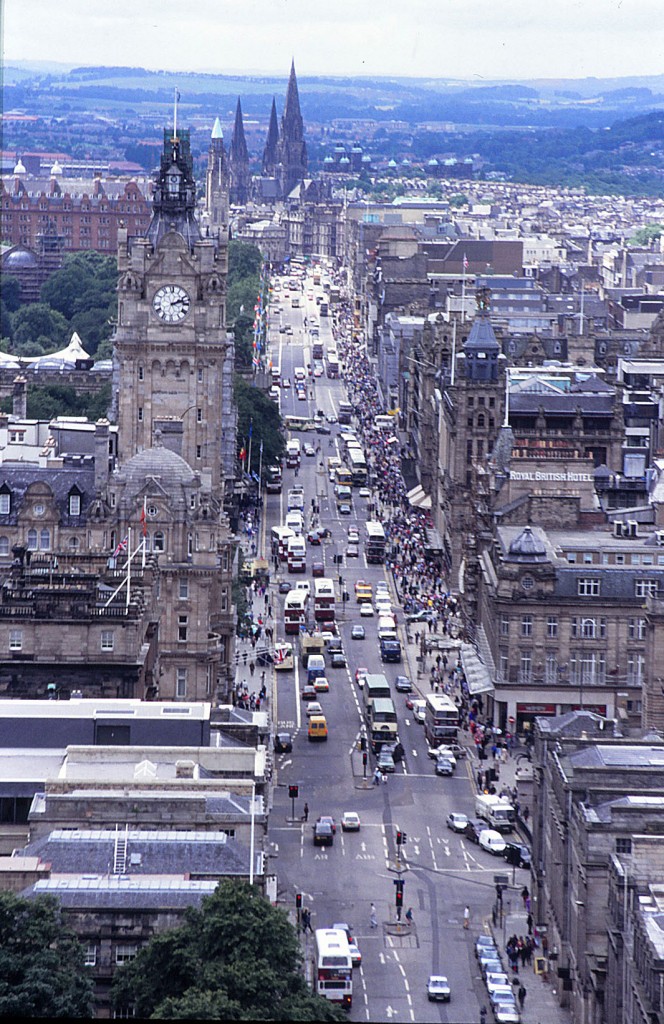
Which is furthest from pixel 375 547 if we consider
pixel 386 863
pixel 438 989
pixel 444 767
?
pixel 438 989

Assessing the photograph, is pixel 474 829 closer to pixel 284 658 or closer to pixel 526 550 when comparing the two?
pixel 526 550

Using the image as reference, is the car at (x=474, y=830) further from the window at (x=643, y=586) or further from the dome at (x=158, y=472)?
the window at (x=643, y=586)

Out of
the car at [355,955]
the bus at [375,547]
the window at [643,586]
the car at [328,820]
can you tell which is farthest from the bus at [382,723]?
the bus at [375,547]

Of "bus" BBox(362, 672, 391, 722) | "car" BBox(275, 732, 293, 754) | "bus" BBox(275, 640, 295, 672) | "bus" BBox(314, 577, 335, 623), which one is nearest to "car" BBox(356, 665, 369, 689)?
"bus" BBox(362, 672, 391, 722)

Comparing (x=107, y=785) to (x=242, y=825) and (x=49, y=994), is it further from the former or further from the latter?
(x=49, y=994)

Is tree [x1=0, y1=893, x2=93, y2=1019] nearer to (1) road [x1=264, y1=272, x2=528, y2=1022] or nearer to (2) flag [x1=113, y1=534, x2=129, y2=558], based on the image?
(1) road [x1=264, y1=272, x2=528, y2=1022]
